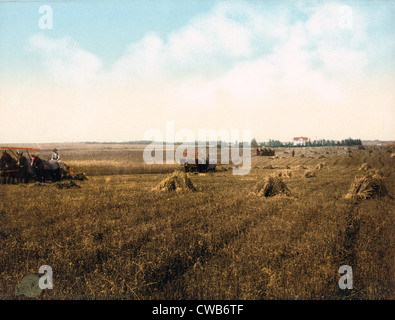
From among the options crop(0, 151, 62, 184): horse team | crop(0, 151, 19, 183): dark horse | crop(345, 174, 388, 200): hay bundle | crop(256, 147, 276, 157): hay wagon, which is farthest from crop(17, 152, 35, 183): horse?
crop(256, 147, 276, 157): hay wagon

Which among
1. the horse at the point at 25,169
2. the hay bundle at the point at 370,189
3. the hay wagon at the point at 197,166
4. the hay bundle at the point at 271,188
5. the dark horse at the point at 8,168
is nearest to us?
the hay bundle at the point at 370,189

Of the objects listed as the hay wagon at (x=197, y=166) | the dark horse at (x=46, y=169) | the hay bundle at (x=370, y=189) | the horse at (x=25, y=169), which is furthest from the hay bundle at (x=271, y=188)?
the horse at (x=25, y=169)

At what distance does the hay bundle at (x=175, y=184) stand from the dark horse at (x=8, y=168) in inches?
296

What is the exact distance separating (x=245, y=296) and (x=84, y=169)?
1297cm

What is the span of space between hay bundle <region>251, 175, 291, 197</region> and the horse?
11.7m

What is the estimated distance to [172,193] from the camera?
11438 mm

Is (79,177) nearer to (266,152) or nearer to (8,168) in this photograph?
(8,168)

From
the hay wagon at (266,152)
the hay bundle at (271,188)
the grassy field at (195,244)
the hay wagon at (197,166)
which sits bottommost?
the grassy field at (195,244)

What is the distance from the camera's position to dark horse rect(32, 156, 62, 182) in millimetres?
13117

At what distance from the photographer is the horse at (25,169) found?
503 inches

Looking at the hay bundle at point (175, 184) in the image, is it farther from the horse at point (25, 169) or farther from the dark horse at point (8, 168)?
the dark horse at point (8, 168)

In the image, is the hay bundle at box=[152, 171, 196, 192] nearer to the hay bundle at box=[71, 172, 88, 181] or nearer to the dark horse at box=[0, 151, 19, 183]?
the hay bundle at box=[71, 172, 88, 181]

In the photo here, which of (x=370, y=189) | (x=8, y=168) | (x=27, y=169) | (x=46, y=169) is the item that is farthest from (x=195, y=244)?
(x=8, y=168)
